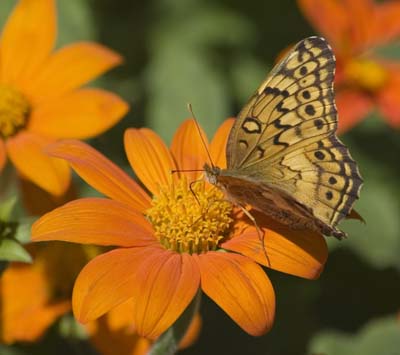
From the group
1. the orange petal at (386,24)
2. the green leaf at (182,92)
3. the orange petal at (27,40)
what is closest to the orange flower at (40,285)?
the orange petal at (27,40)

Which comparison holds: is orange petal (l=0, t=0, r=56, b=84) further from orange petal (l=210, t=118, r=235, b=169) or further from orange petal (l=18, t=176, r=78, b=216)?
orange petal (l=210, t=118, r=235, b=169)

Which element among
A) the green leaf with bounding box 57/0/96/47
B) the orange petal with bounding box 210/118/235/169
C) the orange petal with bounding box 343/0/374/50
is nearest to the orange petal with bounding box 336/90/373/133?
the orange petal with bounding box 343/0/374/50

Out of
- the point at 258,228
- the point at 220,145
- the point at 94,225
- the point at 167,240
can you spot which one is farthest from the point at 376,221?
the point at 94,225

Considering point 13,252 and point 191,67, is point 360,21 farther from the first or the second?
point 13,252

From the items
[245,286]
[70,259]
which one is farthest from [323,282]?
[245,286]

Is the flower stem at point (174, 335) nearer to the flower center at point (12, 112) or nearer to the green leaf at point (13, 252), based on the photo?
the green leaf at point (13, 252)

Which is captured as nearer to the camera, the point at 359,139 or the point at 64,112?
the point at 64,112

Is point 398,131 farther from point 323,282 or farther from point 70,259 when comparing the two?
point 70,259
